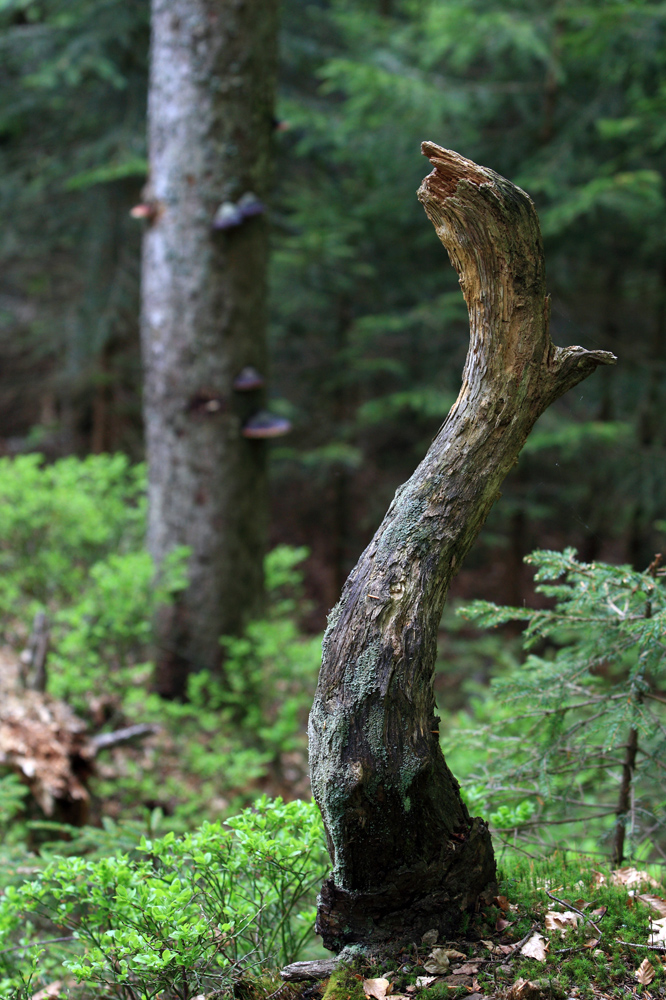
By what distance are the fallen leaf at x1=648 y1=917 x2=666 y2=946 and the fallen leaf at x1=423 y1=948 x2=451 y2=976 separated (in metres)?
0.60

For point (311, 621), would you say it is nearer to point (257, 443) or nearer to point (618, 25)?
point (257, 443)

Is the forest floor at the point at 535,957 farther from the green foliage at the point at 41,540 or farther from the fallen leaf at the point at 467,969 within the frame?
the green foliage at the point at 41,540

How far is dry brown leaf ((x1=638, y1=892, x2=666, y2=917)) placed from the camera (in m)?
2.03

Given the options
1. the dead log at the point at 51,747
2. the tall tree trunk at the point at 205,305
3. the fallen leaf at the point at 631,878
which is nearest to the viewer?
the fallen leaf at the point at 631,878

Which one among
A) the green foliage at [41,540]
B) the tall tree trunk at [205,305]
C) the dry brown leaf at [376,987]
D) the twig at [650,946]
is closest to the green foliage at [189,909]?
the dry brown leaf at [376,987]

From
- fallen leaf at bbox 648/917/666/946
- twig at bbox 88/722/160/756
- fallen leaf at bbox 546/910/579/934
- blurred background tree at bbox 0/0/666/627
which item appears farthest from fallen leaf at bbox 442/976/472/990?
blurred background tree at bbox 0/0/666/627

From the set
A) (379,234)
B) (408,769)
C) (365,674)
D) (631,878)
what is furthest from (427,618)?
(379,234)

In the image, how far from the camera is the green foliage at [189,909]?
1746mm

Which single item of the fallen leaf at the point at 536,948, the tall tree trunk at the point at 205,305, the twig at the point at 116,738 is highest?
the tall tree trunk at the point at 205,305

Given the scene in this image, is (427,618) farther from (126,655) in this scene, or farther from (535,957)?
(126,655)

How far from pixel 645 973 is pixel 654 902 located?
38 cm

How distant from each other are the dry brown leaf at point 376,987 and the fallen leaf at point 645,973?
2.19 ft

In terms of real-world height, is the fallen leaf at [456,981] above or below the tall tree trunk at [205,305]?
below

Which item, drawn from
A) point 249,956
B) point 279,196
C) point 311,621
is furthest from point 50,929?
point 279,196
